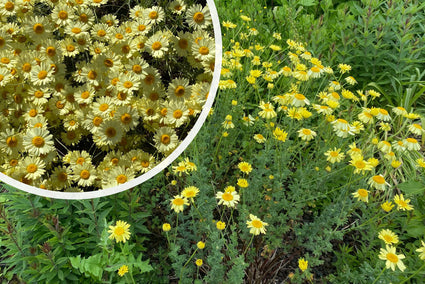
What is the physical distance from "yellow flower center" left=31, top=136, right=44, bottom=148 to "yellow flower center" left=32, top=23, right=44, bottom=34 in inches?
11.2

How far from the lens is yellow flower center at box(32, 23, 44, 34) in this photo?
97 cm

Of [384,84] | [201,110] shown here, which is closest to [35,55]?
[201,110]

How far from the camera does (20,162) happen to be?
3.22 feet

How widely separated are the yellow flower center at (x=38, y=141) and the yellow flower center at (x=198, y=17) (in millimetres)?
546

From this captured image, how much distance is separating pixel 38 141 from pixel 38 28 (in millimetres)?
301

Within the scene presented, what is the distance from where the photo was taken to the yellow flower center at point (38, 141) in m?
0.94

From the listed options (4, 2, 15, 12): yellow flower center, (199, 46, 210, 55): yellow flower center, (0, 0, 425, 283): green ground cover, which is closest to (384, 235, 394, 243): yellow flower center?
(0, 0, 425, 283): green ground cover

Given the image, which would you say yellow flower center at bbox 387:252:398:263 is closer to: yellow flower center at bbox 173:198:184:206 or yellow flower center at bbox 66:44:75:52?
yellow flower center at bbox 173:198:184:206

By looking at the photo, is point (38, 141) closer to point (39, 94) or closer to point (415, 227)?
point (39, 94)

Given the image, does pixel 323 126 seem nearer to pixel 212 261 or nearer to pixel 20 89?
pixel 212 261

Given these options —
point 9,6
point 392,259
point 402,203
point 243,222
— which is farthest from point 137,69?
point 402,203

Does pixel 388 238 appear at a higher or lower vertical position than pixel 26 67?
lower

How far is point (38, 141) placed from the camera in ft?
3.09

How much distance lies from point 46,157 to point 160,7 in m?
0.53
